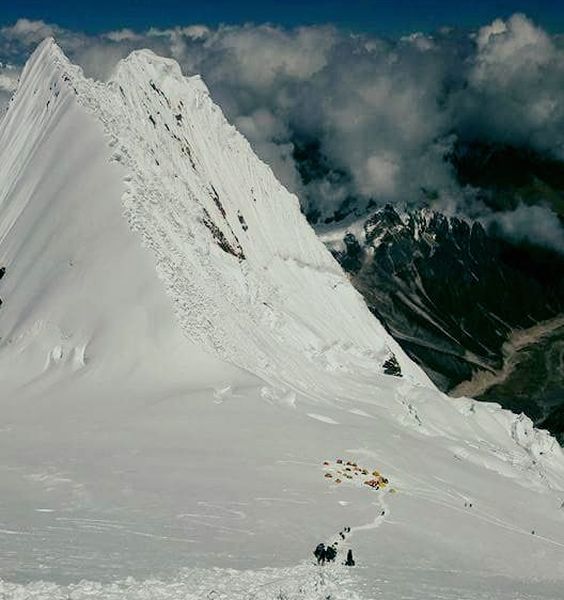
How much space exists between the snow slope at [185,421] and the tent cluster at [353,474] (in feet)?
2.83

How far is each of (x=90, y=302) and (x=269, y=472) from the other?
35320 millimetres

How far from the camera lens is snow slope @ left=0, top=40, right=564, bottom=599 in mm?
32938

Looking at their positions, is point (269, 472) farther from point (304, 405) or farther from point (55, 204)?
point (55, 204)

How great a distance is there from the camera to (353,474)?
5031 cm

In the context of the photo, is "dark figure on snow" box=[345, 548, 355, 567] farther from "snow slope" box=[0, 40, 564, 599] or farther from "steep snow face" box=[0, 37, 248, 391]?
"steep snow face" box=[0, 37, 248, 391]

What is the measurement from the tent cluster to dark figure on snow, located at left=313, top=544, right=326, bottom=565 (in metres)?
14.3

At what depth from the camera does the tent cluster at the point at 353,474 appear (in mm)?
48781

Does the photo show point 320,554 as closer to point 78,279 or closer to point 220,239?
point 78,279

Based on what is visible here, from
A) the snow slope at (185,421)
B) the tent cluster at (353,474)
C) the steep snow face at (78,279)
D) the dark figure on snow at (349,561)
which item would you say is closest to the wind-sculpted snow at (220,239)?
the snow slope at (185,421)

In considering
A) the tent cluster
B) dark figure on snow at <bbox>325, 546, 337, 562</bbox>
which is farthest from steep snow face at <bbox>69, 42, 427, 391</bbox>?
dark figure on snow at <bbox>325, 546, 337, 562</bbox>

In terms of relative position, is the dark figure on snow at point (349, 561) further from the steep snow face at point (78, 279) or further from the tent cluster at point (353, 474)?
the steep snow face at point (78, 279)

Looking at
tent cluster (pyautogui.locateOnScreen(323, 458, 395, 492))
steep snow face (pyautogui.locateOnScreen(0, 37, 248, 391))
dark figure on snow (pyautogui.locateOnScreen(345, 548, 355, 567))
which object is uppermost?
steep snow face (pyautogui.locateOnScreen(0, 37, 248, 391))

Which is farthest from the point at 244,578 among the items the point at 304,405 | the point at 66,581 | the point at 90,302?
the point at 90,302

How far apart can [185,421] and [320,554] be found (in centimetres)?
2673
